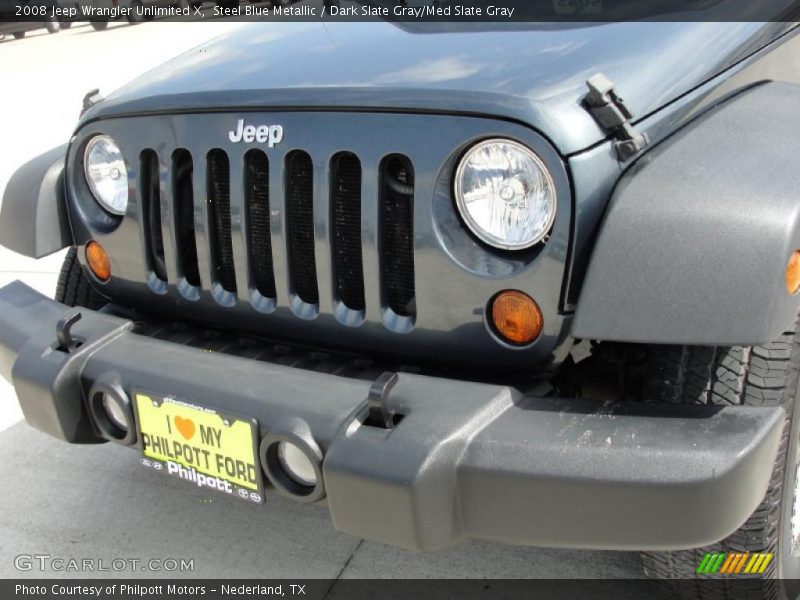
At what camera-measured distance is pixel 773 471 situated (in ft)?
6.85

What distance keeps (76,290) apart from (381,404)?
1.59 metres

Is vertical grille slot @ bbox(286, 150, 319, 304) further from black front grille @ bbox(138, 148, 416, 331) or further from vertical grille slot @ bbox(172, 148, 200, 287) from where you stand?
vertical grille slot @ bbox(172, 148, 200, 287)

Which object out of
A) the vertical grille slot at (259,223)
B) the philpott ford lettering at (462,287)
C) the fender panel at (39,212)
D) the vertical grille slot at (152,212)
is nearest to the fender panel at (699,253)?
the philpott ford lettering at (462,287)

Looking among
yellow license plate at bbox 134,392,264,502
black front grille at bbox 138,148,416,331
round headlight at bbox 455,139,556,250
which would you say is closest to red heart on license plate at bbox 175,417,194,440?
yellow license plate at bbox 134,392,264,502

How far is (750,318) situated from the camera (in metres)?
1.76

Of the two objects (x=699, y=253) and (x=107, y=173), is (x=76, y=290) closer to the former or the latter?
(x=107, y=173)

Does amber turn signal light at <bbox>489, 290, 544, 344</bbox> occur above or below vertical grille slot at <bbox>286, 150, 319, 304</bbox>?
below

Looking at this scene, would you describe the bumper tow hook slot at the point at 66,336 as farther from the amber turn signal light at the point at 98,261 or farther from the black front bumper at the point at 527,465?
the black front bumper at the point at 527,465

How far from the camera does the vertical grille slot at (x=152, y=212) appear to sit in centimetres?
261

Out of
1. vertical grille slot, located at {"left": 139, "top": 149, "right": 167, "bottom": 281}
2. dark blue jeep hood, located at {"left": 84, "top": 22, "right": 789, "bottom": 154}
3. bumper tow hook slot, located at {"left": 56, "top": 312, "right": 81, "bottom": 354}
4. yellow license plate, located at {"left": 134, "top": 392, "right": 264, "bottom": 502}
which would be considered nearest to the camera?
dark blue jeep hood, located at {"left": 84, "top": 22, "right": 789, "bottom": 154}

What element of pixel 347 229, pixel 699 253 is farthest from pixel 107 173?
pixel 699 253

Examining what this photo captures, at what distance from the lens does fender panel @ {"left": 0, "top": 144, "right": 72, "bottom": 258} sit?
2.82 meters

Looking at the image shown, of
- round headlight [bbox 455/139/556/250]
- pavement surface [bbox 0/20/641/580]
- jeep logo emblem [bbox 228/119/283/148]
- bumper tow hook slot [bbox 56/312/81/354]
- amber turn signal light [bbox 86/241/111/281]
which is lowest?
pavement surface [bbox 0/20/641/580]

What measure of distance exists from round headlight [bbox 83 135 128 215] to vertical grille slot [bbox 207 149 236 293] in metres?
0.35
